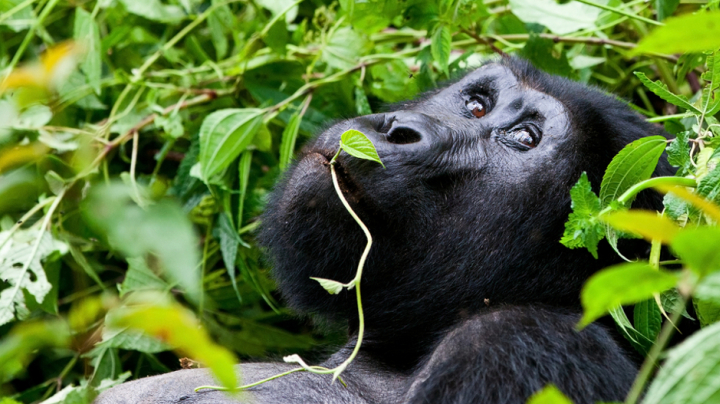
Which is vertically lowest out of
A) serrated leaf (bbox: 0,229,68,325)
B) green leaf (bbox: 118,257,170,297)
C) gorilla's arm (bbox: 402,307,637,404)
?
green leaf (bbox: 118,257,170,297)

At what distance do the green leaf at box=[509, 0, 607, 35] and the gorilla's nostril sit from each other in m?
1.17

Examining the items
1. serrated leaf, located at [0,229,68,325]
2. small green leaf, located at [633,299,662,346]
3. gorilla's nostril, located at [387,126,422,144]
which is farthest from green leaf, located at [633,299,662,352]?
serrated leaf, located at [0,229,68,325]

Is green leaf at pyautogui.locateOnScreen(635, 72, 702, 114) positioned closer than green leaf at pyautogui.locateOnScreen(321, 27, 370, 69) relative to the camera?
Yes

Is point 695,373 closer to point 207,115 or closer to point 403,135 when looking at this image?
point 403,135

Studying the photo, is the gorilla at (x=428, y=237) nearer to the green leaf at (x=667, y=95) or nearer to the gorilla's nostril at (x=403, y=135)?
the gorilla's nostril at (x=403, y=135)

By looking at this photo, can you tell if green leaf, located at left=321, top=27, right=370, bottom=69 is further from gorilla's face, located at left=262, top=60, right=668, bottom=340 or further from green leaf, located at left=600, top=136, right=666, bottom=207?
green leaf, located at left=600, top=136, right=666, bottom=207

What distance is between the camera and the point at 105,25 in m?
3.55

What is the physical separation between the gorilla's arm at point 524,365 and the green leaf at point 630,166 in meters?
0.33

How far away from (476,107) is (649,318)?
3.16 feet

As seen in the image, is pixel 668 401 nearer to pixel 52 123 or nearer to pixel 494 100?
pixel 494 100

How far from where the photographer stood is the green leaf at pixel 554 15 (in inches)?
113

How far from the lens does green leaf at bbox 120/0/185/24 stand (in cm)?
318

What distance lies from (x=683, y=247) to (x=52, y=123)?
9.03 feet

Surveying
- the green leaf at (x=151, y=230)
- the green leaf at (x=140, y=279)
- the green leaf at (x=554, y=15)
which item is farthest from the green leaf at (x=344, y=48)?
the green leaf at (x=151, y=230)
